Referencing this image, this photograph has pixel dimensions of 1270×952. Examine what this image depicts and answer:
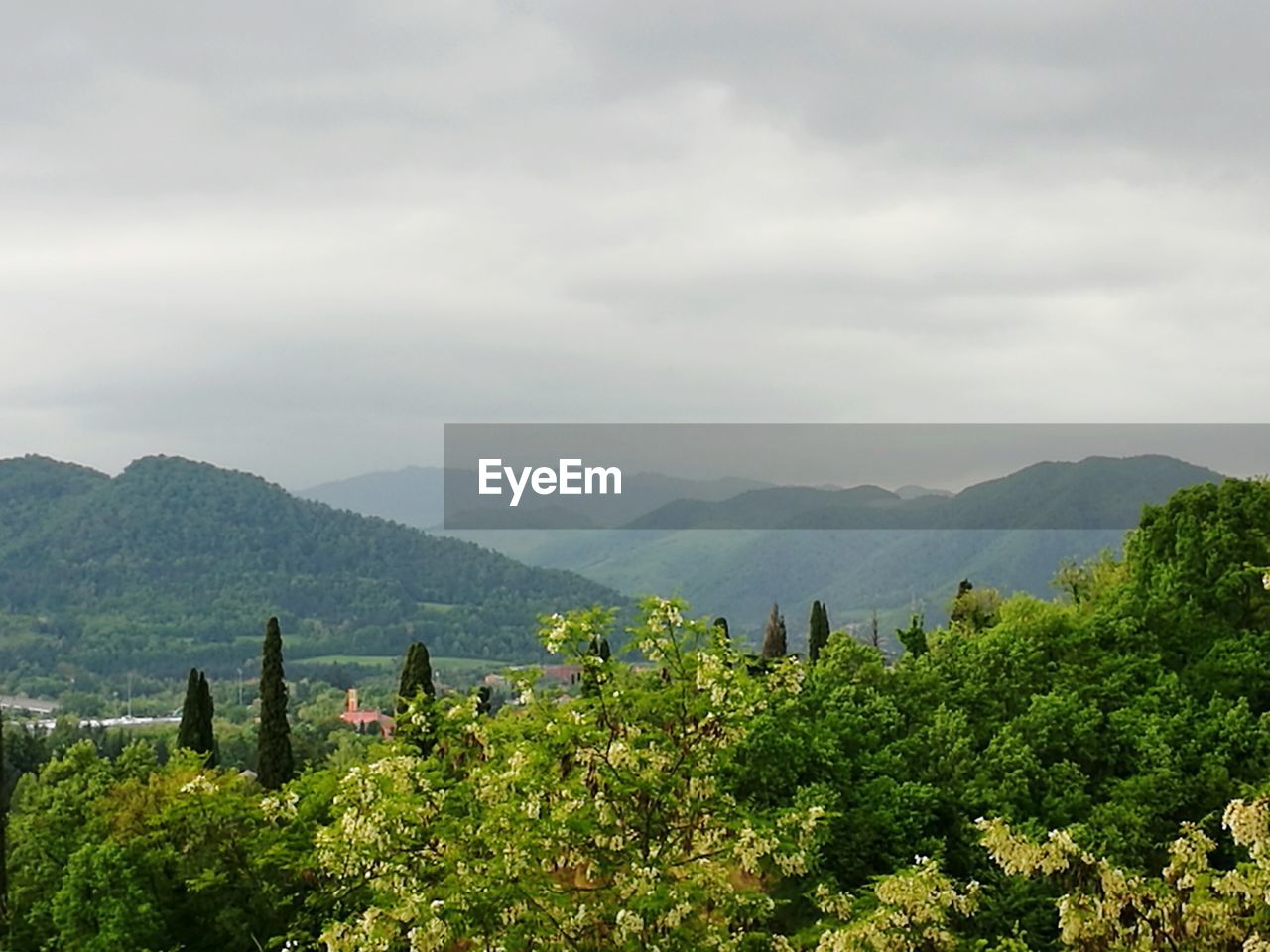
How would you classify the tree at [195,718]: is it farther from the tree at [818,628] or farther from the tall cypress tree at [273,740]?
the tree at [818,628]

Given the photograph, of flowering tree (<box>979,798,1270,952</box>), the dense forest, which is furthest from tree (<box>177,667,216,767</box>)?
flowering tree (<box>979,798,1270,952</box>)

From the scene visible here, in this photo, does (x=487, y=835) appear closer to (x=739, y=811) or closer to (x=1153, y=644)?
(x=739, y=811)

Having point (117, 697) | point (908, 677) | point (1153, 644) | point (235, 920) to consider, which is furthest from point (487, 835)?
point (117, 697)

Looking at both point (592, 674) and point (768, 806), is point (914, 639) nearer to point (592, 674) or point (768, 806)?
point (768, 806)

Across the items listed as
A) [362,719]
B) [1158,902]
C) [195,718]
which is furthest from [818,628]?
[362,719]

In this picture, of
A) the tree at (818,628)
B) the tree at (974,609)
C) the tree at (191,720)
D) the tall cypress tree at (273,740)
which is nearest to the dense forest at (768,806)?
the tall cypress tree at (273,740)
